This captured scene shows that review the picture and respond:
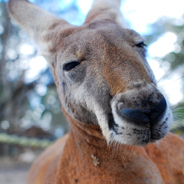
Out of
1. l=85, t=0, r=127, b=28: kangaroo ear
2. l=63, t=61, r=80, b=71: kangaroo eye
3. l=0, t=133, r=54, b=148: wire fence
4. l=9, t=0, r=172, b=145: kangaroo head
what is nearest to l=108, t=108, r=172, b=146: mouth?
l=9, t=0, r=172, b=145: kangaroo head

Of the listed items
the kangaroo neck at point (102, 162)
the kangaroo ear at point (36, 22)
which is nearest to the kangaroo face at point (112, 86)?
the kangaroo neck at point (102, 162)

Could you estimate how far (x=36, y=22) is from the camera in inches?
118

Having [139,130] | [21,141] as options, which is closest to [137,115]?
[139,130]

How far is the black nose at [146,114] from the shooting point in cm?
147

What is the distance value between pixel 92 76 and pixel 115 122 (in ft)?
1.86

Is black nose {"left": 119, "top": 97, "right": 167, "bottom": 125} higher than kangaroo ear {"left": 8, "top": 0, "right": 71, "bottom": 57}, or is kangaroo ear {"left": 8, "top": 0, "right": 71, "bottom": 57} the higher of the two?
kangaroo ear {"left": 8, "top": 0, "right": 71, "bottom": 57}

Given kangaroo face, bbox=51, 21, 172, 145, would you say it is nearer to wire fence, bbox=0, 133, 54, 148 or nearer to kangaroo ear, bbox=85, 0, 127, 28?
kangaroo ear, bbox=85, 0, 127, 28

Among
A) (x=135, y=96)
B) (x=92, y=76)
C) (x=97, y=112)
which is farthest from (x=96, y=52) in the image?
(x=135, y=96)

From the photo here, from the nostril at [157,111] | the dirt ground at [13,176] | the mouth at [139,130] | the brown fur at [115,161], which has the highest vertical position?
the nostril at [157,111]

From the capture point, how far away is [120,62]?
1859 mm

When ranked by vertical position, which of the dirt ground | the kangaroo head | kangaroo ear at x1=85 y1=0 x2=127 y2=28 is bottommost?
the dirt ground

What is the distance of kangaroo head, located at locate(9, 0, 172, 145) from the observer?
1531mm

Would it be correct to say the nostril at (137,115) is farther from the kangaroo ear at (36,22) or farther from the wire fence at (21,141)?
the wire fence at (21,141)

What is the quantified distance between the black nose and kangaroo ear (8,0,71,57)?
5.83ft
